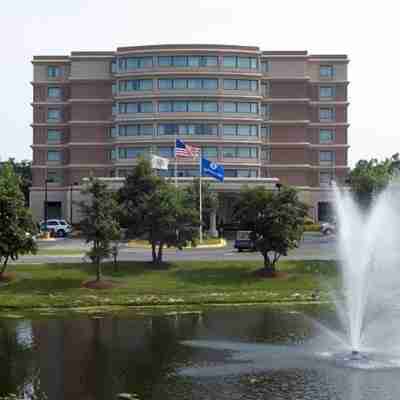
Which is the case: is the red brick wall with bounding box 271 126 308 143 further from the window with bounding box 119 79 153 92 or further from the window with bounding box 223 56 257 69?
the window with bounding box 119 79 153 92

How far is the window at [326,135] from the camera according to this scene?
350ft

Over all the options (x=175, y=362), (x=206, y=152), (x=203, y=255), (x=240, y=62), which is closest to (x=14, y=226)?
(x=203, y=255)

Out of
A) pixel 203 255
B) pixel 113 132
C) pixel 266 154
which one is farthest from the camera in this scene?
pixel 266 154

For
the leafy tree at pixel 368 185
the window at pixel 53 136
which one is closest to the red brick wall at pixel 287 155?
the window at pixel 53 136

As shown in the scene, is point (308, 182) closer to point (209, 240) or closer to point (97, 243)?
point (209, 240)

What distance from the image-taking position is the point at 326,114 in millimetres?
107125

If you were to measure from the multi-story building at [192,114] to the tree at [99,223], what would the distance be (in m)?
51.2

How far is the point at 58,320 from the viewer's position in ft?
107

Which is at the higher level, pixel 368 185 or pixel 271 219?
pixel 368 185

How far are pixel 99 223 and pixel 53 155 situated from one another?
2672 inches

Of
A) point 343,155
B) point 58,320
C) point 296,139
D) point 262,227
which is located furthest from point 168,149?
point 58,320

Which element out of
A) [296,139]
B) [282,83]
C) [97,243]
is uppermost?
[282,83]

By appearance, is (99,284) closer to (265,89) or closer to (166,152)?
(166,152)

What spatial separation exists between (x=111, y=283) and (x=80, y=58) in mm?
69020
